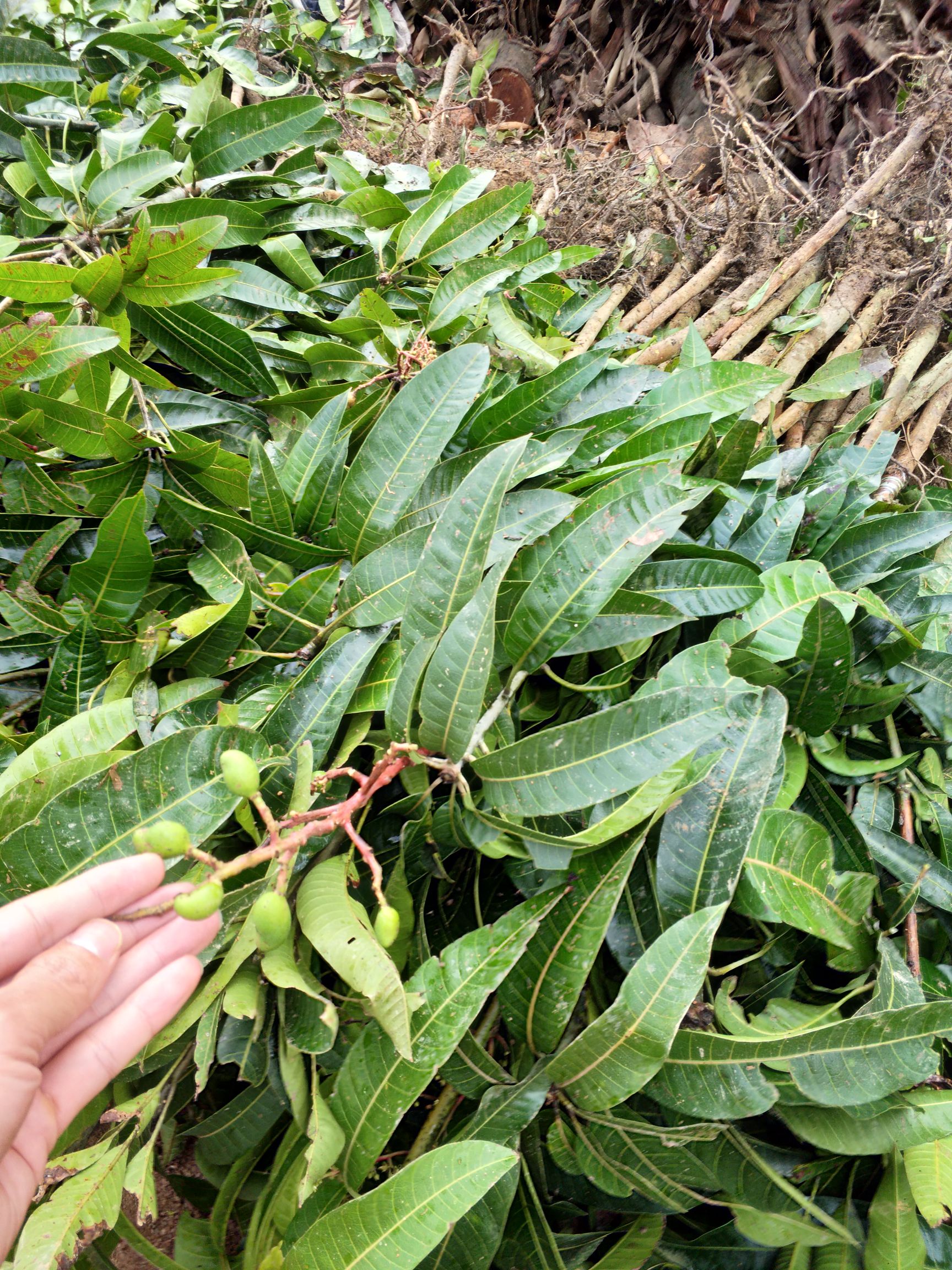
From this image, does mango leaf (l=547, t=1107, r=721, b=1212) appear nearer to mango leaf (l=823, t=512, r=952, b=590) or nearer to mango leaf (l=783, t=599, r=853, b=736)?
mango leaf (l=783, t=599, r=853, b=736)

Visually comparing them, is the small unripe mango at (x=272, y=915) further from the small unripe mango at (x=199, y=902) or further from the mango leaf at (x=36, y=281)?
the mango leaf at (x=36, y=281)

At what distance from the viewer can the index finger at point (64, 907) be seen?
62 centimetres

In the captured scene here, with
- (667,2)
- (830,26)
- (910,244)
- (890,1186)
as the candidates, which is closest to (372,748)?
(890,1186)

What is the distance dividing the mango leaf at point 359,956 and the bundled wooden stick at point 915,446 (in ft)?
3.99

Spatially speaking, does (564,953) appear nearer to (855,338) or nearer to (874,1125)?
(874,1125)

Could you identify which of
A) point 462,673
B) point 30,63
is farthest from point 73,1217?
point 30,63

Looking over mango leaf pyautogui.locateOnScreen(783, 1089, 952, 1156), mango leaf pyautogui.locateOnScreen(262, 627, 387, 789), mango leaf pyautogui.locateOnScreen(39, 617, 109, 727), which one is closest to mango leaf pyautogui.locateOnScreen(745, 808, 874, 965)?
mango leaf pyautogui.locateOnScreen(783, 1089, 952, 1156)

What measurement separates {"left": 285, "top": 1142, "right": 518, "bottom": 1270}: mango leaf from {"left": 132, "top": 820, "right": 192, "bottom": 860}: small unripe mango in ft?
1.13

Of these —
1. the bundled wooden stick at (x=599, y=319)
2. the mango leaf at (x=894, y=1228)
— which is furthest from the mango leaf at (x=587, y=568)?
the bundled wooden stick at (x=599, y=319)

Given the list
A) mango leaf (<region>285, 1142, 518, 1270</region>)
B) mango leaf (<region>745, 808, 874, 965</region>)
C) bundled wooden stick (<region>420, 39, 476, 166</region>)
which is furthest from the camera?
bundled wooden stick (<region>420, 39, 476, 166</region>)

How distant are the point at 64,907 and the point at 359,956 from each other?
0.85 ft

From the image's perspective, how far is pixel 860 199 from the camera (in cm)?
176

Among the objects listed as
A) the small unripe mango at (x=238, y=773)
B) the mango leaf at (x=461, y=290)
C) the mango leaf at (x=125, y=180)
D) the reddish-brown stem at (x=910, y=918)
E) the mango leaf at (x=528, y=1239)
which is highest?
the mango leaf at (x=125, y=180)

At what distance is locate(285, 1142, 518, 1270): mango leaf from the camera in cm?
58
